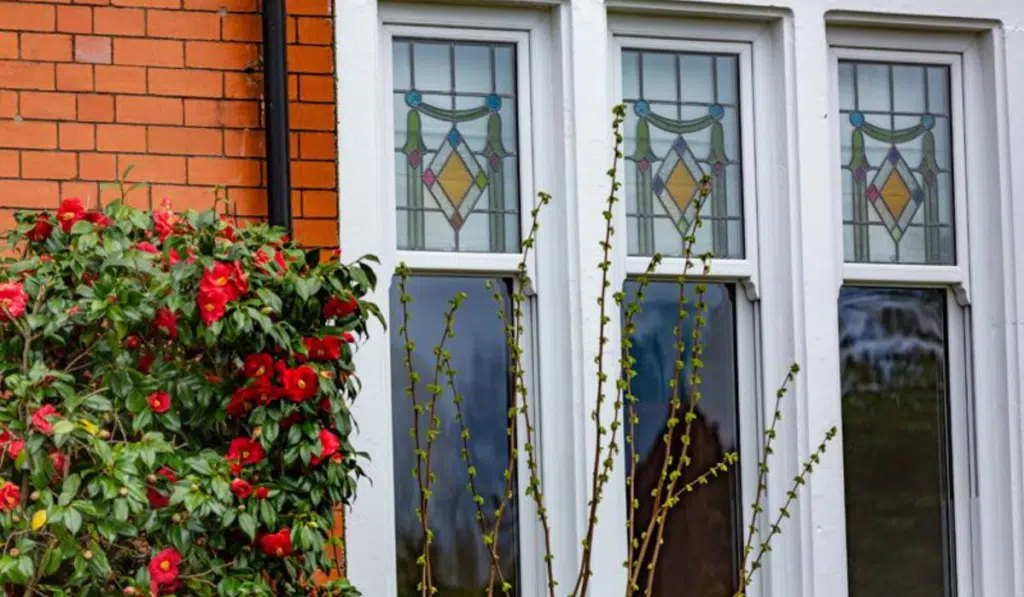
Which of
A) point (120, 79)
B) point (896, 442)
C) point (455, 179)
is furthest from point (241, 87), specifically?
point (896, 442)

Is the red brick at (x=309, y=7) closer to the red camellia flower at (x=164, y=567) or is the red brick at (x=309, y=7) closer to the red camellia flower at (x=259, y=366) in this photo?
the red camellia flower at (x=259, y=366)

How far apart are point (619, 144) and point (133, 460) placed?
1.91 metres

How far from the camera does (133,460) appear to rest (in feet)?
15.3

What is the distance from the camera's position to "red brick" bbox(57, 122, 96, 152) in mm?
5688

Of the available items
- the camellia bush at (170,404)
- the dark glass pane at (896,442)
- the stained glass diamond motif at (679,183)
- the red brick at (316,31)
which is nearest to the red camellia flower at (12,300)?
the camellia bush at (170,404)

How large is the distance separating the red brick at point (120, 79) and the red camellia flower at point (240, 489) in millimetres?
1392

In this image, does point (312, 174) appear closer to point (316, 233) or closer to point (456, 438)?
point (316, 233)

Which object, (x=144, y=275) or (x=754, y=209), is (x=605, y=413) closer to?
(x=754, y=209)

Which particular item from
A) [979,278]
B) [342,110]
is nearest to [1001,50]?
[979,278]

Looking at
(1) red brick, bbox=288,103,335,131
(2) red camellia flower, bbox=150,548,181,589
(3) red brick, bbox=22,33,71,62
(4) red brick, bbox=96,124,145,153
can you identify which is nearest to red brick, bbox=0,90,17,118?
(3) red brick, bbox=22,33,71,62

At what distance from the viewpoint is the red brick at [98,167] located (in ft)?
18.6

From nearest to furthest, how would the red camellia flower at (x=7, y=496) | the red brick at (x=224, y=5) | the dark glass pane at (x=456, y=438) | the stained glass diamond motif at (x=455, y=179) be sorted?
the red camellia flower at (x=7, y=496) → the red brick at (x=224, y=5) → the dark glass pane at (x=456, y=438) → the stained glass diamond motif at (x=455, y=179)

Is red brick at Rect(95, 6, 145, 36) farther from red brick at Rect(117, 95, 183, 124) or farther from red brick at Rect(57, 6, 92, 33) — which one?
red brick at Rect(117, 95, 183, 124)

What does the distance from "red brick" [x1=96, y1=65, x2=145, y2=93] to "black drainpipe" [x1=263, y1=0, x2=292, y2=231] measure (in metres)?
0.33
